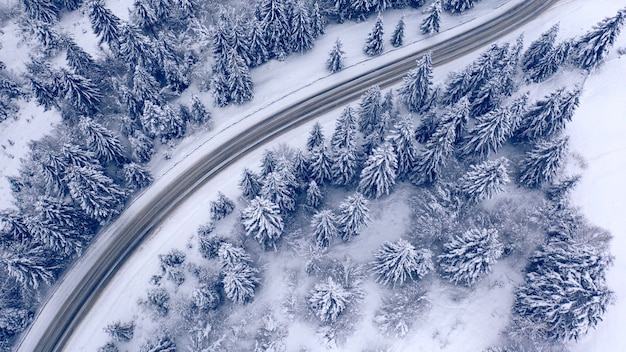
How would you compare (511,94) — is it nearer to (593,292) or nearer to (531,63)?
(531,63)

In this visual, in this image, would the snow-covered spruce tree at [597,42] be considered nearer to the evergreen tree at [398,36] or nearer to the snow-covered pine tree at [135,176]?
the evergreen tree at [398,36]

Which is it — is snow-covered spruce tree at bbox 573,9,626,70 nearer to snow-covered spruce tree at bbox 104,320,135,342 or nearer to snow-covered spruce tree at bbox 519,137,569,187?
snow-covered spruce tree at bbox 519,137,569,187

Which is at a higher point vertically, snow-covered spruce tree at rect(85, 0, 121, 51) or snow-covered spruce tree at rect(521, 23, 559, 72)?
snow-covered spruce tree at rect(85, 0, 121, 51)

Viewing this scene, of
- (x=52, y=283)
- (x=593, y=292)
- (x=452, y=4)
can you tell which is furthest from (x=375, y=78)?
(x=52, y=283)

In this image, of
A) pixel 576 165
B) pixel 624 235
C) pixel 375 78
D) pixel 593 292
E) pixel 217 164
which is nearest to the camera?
pixel 593 292

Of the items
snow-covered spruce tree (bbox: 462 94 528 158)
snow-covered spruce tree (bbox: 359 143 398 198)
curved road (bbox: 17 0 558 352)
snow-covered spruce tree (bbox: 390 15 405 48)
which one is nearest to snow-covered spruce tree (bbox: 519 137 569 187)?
snow-covered spruce tree (bbox: 462 94 528 158)

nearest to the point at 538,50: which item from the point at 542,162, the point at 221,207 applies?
the point at 542,162

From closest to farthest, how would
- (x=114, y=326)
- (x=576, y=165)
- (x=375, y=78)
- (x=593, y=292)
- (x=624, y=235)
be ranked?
(x=593, y=292) < (x=114, y=326) < (x=624, y=235) < (x=576, y=165) < (x=375, y=78)
